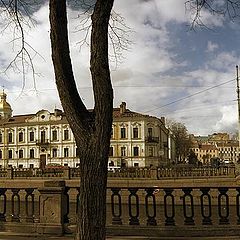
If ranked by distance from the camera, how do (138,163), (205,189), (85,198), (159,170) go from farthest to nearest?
(138,163) < (159,170) < (205,189) < (85,198)

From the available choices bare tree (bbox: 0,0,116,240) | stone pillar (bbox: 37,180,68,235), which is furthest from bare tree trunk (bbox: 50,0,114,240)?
stone pillar (bbox: 37,180,68,235)

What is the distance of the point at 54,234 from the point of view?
743 centimetres

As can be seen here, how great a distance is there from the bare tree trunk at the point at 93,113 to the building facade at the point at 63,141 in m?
55.5

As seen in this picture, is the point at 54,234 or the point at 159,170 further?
the point at 159,170

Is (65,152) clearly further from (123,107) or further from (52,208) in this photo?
(52,208)

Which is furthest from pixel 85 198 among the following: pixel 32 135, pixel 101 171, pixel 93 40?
pixel 32 135

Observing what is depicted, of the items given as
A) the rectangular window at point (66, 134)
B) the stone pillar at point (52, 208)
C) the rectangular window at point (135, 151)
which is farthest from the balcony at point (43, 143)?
the stone pillar at point (52, 208)

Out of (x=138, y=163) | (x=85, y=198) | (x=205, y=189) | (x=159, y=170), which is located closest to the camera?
(x=85, y=198)

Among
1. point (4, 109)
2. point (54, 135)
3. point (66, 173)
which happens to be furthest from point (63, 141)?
point (66, 173)

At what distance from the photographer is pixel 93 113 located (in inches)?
187

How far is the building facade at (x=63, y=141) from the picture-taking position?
204 ft

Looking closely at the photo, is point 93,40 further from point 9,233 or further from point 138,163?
point 138,163

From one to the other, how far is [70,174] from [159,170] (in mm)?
7304

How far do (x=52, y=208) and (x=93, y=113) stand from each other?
3318 millimetres
